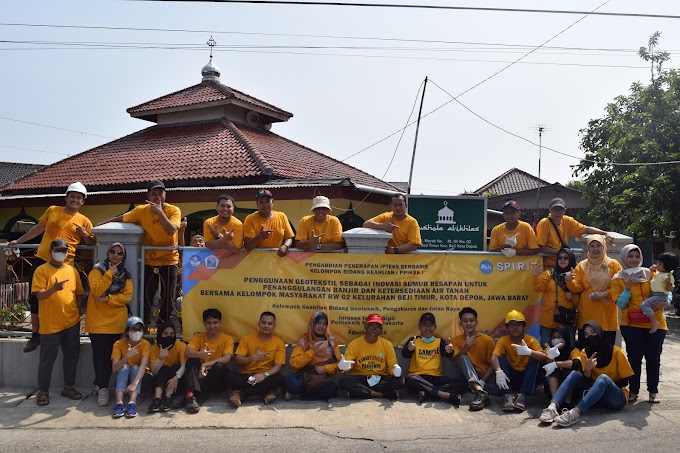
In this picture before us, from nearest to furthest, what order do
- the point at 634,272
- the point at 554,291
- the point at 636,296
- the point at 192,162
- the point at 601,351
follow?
the point at 601,351 → the point at 634,272 → the point at 636,296 → the point at 554,291 → the point at 192,162

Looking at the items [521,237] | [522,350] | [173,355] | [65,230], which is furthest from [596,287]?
[65,230]

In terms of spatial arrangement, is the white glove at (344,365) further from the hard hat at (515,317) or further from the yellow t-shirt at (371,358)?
the hard hat at (515,317)

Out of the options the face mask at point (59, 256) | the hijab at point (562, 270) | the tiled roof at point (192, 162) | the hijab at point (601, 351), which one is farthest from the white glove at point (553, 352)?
the tiled roof at point (192, 162)

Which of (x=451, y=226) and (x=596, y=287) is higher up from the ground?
(x=451, y=226)

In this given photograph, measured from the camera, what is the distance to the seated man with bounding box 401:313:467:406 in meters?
6.01

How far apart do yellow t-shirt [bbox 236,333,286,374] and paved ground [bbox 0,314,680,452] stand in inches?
14.4

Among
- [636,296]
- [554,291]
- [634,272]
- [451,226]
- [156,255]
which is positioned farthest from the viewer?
[451,226]

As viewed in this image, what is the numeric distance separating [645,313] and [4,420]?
6420 mm

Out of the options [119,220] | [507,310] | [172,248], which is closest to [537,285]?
[507,310]

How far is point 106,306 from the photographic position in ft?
20.1

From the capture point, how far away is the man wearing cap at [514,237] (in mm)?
6723

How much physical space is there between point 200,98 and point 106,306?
12.1m

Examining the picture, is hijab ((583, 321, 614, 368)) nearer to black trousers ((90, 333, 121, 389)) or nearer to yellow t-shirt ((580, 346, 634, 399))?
yellow t-shirt ((580, 346, 634, 399))

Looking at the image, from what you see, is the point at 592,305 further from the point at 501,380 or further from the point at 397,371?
the point at 397,371
